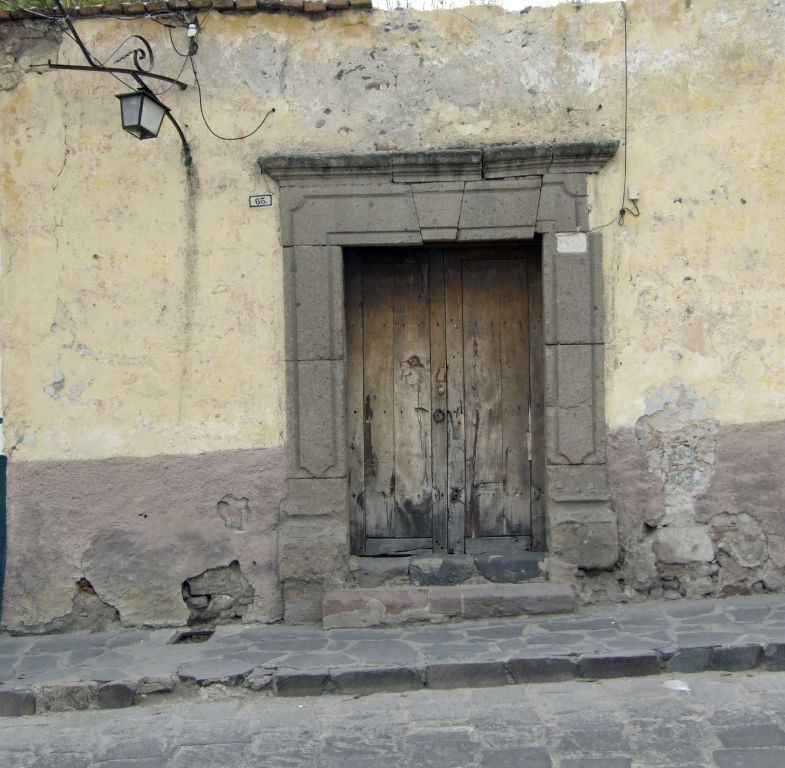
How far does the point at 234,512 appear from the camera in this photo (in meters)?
5.85

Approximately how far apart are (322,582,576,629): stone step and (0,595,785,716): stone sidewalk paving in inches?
2.8

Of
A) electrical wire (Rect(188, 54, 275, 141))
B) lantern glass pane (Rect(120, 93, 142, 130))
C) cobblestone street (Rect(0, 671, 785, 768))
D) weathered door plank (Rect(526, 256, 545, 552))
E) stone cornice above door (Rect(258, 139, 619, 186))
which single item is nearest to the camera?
cobblestone street (Rect(0, 671, 785, 768))

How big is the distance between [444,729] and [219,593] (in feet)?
6.85

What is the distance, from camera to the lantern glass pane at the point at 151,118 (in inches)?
215

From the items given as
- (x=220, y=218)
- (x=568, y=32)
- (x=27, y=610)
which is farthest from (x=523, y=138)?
(x=27, y=610)

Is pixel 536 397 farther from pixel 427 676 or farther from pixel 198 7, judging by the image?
pixel 198 7

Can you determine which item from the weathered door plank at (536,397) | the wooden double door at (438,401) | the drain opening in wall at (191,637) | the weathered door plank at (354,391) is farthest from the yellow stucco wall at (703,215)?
the drain opening in wall at (191,637)

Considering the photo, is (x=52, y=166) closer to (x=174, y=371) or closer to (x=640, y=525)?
(x=174, y=371)

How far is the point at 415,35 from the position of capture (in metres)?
5.83

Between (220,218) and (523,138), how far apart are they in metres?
1.96

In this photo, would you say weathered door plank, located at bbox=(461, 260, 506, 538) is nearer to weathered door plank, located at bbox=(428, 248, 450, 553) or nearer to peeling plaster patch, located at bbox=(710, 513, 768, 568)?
weathered door plank, located at bbox=(428, 248, 450, 553)

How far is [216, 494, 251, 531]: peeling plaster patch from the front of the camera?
5840 millimetres

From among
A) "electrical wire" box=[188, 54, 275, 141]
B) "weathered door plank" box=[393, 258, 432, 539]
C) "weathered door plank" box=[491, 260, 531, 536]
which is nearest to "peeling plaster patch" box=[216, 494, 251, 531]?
"weathered door plank" box=[393, 258, 432, 539]

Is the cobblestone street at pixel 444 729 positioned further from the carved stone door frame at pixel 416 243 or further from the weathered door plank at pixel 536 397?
the weathered door plank at pixel 536 397
